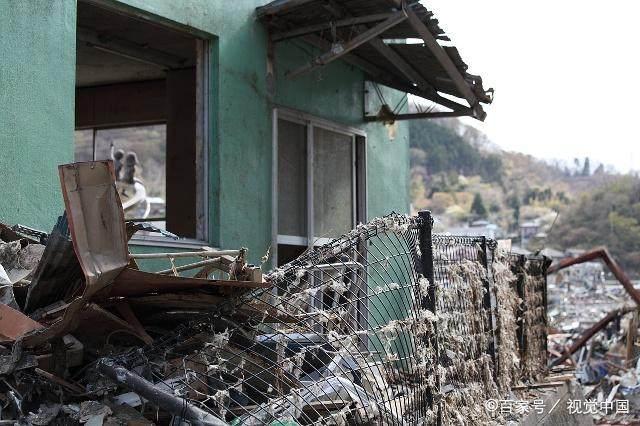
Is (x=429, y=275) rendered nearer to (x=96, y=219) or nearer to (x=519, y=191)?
(x=96, y=219)

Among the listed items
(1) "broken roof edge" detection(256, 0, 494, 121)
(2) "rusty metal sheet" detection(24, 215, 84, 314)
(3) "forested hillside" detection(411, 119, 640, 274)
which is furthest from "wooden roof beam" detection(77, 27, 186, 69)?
(3) "forested hillside" detection(411, 119, 640, 274)

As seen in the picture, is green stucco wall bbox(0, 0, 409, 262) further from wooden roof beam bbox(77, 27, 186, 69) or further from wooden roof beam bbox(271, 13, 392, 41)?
wooden roof beam bbox(77, 27, 186, 69)

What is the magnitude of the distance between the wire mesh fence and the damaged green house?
36.9 inches

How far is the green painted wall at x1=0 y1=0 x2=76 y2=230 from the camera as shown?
5.62 m

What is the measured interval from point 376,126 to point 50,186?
595 cm

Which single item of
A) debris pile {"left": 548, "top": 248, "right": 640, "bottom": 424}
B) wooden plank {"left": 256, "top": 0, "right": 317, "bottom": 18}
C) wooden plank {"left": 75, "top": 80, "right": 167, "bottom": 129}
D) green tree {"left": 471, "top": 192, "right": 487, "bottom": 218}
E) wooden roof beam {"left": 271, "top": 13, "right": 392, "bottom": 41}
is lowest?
debris pile {"left": 548, "top": 248, "right": 640, "bottom": 424}

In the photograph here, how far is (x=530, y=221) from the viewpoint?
8569cm

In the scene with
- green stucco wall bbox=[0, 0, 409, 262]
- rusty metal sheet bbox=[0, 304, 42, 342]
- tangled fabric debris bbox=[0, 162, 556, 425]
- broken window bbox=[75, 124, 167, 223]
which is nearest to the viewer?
tangled fabric debris bbox=[0, 162, 556, 425]

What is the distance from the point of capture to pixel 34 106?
5859mm

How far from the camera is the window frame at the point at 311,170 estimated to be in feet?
28.7

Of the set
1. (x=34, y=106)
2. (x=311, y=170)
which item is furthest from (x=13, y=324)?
(x=311, y=170)

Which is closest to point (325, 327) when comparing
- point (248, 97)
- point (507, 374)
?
point (507, 374)

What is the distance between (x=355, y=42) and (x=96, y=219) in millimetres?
5080

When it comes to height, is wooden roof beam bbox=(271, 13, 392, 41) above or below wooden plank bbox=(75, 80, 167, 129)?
above
